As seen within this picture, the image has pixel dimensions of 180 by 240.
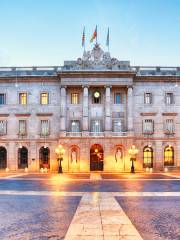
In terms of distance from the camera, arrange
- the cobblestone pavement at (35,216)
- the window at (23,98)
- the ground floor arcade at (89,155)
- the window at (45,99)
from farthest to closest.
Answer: the window at (23,98) → the window at (45,99) → the ground floor arcade at (89,155) → the cobblestone pavement at (35,216)

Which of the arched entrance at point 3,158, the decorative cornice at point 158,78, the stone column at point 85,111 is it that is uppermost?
the decorative cornice at point 158,78

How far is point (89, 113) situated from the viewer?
165 feet

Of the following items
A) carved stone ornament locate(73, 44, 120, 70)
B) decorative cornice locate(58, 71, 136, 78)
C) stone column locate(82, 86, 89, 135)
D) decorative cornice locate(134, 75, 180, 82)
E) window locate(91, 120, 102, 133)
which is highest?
carved stone ornament locate(73, 44, 120, 70)

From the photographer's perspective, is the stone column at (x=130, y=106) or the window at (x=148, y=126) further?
the window at (x=148, y=126)

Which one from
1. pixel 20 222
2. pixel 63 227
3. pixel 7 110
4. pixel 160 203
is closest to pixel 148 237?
pixel 63 227

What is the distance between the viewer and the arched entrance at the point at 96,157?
49.5 meters

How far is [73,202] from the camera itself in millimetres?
16766

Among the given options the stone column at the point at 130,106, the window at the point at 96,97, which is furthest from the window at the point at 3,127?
the stone column at the point at 130,106

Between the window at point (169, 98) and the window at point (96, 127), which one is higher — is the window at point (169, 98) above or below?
above

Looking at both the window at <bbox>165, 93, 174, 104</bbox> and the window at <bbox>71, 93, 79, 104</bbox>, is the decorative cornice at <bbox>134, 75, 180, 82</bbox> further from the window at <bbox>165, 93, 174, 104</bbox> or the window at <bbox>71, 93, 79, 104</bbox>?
the window at <bbox>71, 93, 79, 104</bbox>

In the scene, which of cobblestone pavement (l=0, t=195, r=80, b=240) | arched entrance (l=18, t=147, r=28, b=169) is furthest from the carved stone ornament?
cobblestone pavement (l=0, t=195, r=80, b=240)

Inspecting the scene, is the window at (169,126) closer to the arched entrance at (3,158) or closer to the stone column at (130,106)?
the stone column at (130,106)

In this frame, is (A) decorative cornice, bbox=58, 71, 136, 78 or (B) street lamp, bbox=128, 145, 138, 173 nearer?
(B) street lamp, bbox=128, 145, 138, 173

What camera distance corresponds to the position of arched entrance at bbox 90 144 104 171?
4947cm
